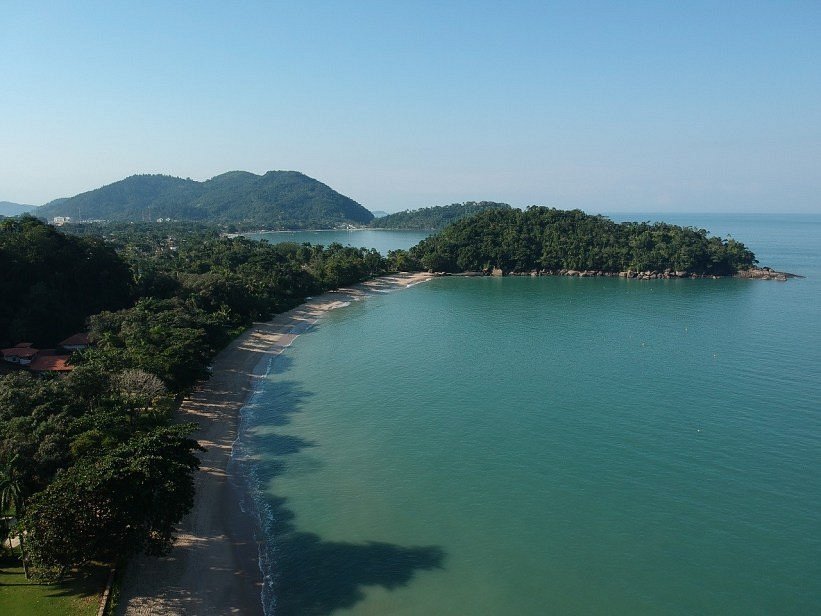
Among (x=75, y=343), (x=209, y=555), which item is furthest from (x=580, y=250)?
(x=209, y=555)

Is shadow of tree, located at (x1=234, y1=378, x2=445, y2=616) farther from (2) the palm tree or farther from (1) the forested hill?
(1) the forested hill

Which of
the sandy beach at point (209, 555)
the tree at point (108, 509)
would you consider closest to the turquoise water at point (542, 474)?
the sandy beach at point (209, 555)

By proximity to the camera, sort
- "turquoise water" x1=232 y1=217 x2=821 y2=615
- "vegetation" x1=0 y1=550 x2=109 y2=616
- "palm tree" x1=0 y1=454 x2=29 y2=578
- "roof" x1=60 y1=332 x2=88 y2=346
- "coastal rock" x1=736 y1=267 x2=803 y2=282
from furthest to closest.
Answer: "coastal rock" x1=736 y1=267 x2=803 y2=282, "roof" x1=60 y1=332 x2=88 y2=346, "turquoise water" x1=232 y1=217 x2=821 y2=615, "palm tree" x1=0 y1=454 x2=29 y2=578, "vegetation" x1=0 y1=550 x2=109 y2=616

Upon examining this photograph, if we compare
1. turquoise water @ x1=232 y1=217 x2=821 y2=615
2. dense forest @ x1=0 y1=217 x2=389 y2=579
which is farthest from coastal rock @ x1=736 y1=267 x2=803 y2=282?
dense forest @ x1=0 y1=217 x2=389 y2=579

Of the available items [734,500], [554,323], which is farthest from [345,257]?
[734,500]

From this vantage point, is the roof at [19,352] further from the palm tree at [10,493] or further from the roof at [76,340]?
the palm tree at [10,493]

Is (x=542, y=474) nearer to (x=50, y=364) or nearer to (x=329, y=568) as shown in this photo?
(x=329, y=568)
